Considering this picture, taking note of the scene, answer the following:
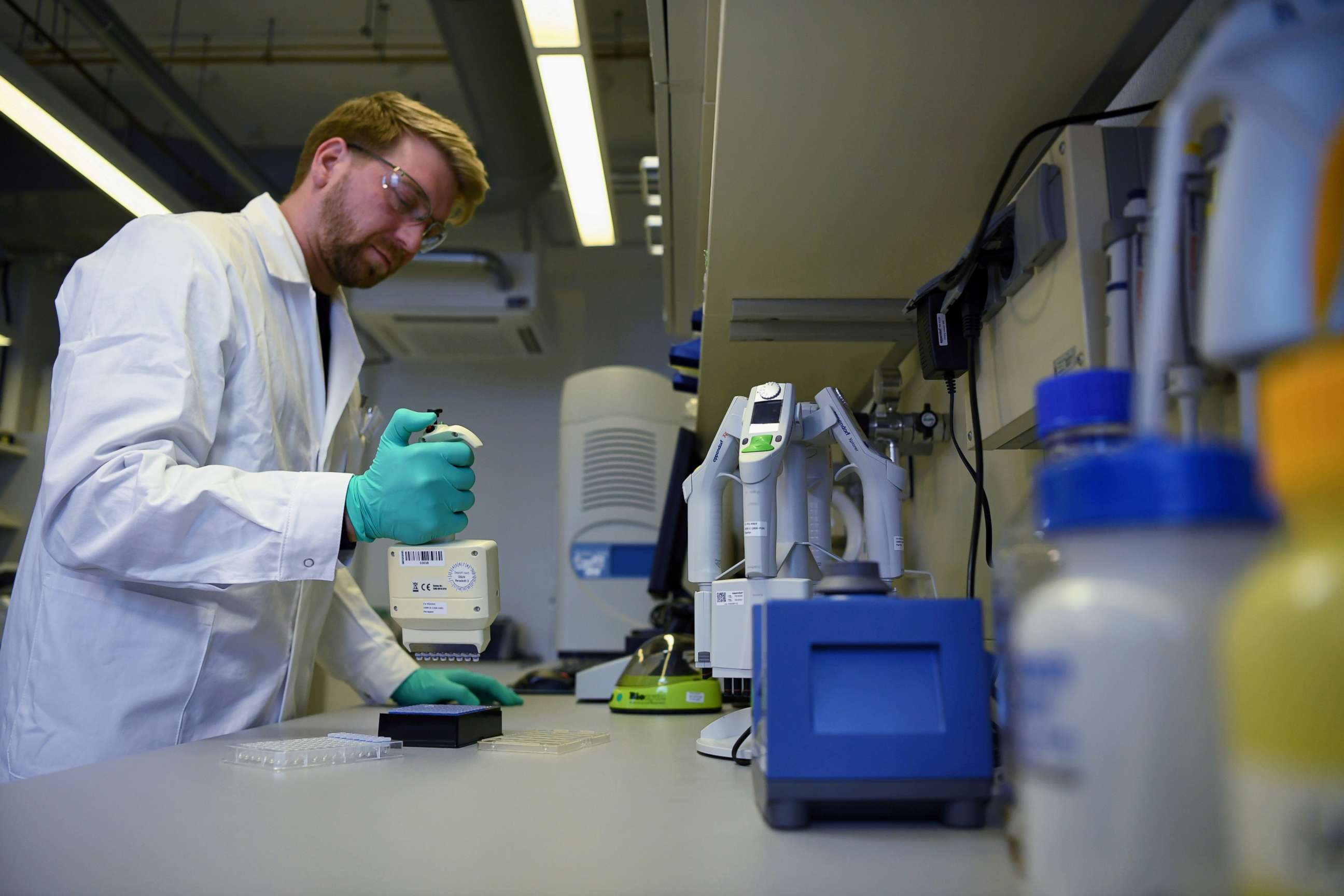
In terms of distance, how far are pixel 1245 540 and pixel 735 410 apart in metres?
0.97

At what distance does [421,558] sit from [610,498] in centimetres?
198

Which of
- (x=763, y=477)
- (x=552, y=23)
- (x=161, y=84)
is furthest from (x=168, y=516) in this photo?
(x=161, y=84)

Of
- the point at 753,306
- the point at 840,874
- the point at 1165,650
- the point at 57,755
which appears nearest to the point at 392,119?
the point at 753,306

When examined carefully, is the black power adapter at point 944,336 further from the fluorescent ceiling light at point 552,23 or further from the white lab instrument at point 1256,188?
the fluorescent ceiling light at point 552,23

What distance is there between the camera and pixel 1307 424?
263mm

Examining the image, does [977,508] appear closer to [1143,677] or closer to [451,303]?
[1143,677]

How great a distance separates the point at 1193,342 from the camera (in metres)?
0.60

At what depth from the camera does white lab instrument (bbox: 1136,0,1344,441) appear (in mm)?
295

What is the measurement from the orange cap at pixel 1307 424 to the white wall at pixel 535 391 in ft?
14.7

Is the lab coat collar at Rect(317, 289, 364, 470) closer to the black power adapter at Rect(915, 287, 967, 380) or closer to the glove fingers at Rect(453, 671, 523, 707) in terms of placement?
the glove fingers at Rect(453, 671, 523, 707)

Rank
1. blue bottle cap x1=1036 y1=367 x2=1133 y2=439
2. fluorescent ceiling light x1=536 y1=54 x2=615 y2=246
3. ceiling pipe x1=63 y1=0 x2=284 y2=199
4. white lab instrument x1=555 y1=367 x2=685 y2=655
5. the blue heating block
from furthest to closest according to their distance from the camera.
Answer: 1. white lab instrument x1=555 y1=367 x2=685 y2=655
2. ceiling pipe x1=63 y1=0 x2=284 y2=199
3. fluorescent ceiling light x1=536 y1=54 x2=615 y2=246
4. the blue heating block
5. blue bottle cap x1=1036 y1=367 x2=1133 y2=439

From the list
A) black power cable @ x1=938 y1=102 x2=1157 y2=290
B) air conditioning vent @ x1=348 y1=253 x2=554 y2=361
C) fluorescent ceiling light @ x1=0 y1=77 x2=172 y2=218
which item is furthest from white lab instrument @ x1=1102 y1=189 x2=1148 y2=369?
air conditioning vent @ x1=348 y1=253 x2=554 y2=361

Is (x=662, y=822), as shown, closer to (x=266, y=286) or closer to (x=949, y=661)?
(x=949, y=661)

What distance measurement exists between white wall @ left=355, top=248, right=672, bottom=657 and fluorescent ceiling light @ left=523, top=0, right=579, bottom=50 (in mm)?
2811
